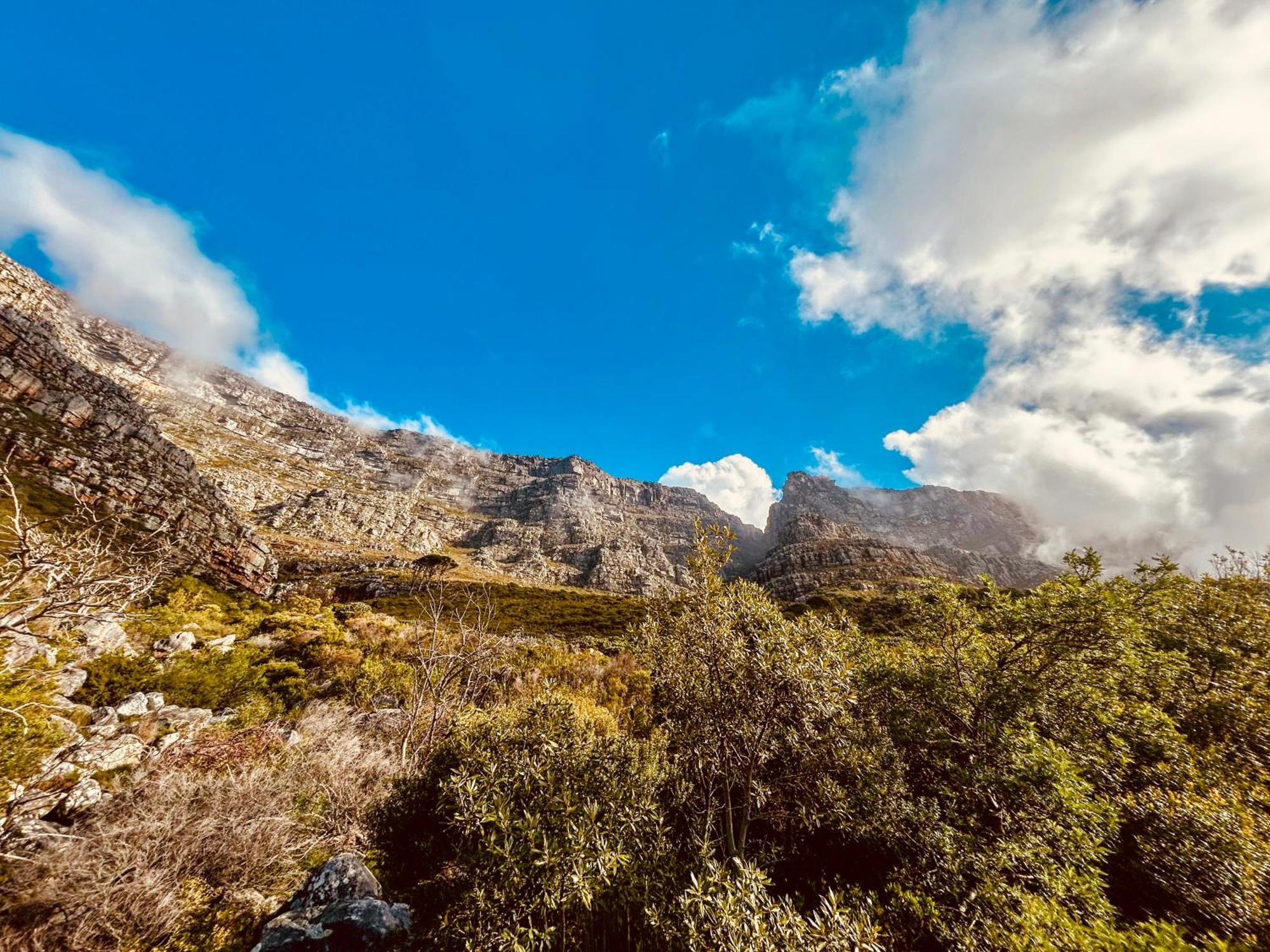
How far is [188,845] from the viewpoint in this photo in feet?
25.5

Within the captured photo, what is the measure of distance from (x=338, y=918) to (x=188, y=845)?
3.16 metres

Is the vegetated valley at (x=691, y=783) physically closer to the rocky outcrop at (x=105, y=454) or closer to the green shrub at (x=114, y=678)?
the green shrub at (x=114, y=678)

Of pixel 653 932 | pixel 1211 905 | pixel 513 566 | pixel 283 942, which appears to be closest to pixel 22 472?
pixel 283 942

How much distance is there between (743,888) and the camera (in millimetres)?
6691

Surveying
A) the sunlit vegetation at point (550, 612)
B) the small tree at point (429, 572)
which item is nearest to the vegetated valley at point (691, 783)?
the small tree at point (429, 572)

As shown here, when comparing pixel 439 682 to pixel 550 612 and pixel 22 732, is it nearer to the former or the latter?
pixel 22 732

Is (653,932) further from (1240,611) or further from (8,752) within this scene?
(1240,611)

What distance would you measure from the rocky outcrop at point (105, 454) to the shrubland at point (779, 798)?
32.4 meters

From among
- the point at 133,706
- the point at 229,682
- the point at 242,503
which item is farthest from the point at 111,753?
the point at 242,503

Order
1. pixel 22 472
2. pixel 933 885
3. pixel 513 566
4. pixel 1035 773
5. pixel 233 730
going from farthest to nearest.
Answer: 1. pixel 513 566
2. pixel 22 472
3. pixel 233 730
4. pixel 1035 773
5. pixel 933 885

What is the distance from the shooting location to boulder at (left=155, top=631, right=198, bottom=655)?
1927cm

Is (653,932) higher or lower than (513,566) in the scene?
lower

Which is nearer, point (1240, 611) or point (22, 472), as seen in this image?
point (1240, 611)

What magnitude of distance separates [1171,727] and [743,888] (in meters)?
12.3
